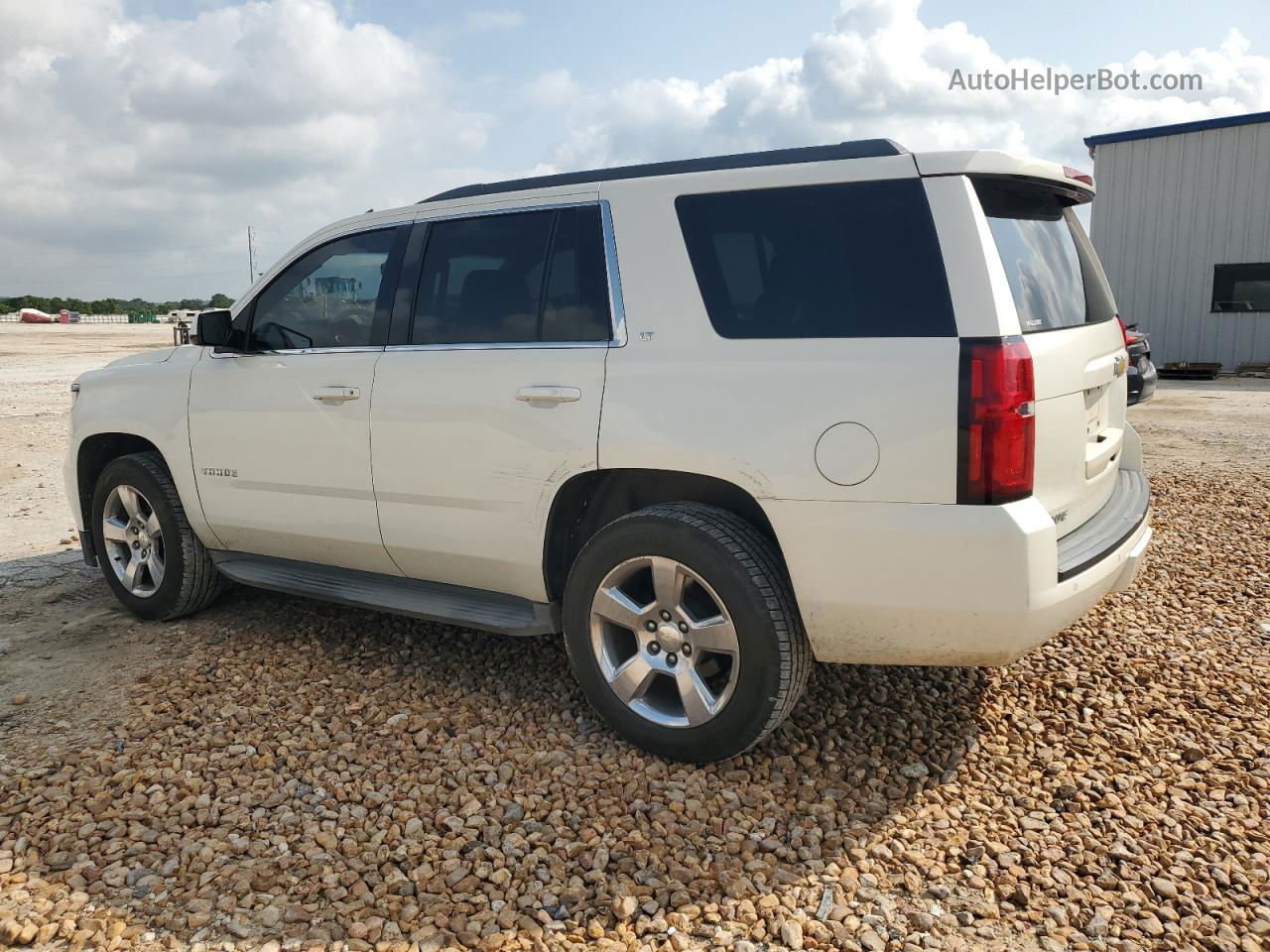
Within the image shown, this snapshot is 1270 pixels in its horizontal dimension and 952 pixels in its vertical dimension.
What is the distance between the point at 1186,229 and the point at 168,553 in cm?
1987

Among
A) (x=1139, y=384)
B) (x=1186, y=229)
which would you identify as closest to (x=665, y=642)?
(x=1139, y=384)

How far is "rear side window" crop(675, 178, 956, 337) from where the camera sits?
2.96 metres

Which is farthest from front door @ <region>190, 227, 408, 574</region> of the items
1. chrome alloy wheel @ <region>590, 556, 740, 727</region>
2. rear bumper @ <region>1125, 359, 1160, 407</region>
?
rear bumper @ <region>1125, 359, 1160, 407</region>

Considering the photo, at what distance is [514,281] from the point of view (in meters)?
3.77

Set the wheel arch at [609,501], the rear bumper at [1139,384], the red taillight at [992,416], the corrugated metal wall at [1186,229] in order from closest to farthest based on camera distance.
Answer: the red taillight at [992,416] → the wheel arch at [609,501] → the rear bumper at [1139,384] → the corrugated metal wall at [1186,229]

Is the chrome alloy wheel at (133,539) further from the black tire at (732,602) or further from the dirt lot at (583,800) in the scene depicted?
the black tire at (732,602)

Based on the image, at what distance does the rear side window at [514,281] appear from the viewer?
11.7 feet

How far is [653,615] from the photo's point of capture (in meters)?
3.36

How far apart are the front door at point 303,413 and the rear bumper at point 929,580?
6.15 ft

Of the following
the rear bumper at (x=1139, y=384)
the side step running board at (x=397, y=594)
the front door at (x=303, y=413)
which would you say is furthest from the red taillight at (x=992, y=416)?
the rear bumper at (x=1139, y=384)

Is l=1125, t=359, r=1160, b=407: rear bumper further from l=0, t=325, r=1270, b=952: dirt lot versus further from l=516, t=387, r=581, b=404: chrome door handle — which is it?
l=516, t=387, r=581, b=404: chrome door handle

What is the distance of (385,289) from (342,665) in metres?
1.61

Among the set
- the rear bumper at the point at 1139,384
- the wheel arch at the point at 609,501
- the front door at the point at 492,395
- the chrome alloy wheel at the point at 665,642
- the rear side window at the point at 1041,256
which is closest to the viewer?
the rear side window at the point at 1041,256

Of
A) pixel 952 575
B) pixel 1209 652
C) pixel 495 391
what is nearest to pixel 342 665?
pixel 495 391
